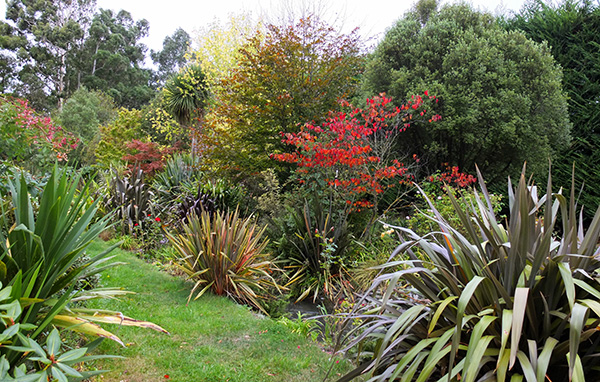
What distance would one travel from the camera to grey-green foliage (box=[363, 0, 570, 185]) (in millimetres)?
7895

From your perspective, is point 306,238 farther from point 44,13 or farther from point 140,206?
point 44,13

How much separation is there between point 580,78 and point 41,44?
34.8m

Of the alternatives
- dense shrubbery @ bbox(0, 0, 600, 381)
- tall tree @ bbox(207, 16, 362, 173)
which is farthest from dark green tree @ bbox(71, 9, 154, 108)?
tall tree @ bbox(207, 16, 362, 173)

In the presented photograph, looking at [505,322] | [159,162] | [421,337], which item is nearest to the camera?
[505,322]

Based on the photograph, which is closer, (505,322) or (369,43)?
(505,322)

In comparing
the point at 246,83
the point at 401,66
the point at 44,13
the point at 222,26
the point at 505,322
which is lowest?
the point at 505,322

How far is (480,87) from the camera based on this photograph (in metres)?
7.89

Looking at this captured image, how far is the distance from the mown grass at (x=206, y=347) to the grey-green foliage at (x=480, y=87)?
6.05 meters

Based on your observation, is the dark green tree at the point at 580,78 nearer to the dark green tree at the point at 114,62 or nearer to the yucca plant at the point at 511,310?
the yucca plant at the point at 511,310

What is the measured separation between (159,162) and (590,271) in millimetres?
12387

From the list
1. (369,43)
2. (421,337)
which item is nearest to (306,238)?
(421,337)

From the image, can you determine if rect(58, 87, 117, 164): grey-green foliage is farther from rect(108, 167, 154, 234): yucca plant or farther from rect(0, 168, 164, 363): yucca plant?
rect(0, 168, 164, 363): yucca plant

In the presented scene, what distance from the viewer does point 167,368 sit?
3082mm

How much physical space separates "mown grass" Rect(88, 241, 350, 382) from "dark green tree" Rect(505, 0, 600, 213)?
8.27 metres
